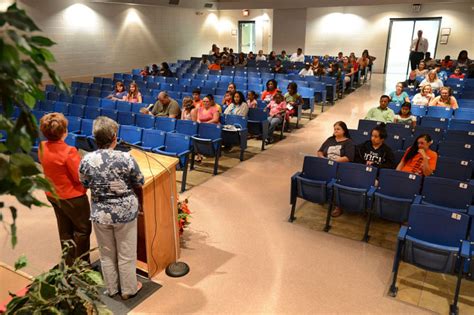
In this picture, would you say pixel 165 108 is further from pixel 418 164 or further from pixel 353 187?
pixel 418 164

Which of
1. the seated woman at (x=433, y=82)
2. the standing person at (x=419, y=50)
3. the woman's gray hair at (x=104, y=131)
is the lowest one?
the seated woman at (x=433, y=82)

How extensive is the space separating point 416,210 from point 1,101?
3.34 metres

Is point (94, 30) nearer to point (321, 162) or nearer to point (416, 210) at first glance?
point (321, 162)

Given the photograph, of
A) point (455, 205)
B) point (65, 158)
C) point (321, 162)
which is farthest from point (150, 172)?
point (455, 205)

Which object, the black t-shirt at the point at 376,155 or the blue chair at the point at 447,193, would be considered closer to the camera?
the blue chair at the point at 447,193

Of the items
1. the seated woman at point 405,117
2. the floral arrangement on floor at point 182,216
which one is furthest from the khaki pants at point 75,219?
the seated woman at point 405,117

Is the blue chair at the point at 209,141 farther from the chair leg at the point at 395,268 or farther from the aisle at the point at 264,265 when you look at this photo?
the chair leg at the point at 395,268

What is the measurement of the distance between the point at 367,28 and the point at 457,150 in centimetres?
1391

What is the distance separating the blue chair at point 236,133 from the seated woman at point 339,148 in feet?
5.85

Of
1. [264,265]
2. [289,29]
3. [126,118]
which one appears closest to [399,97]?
[126,118]

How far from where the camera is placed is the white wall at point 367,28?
15.9 m

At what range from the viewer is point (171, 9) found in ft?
55.4

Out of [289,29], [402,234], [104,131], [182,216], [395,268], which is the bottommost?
[395,268]

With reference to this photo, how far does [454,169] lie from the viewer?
4.59 meters
